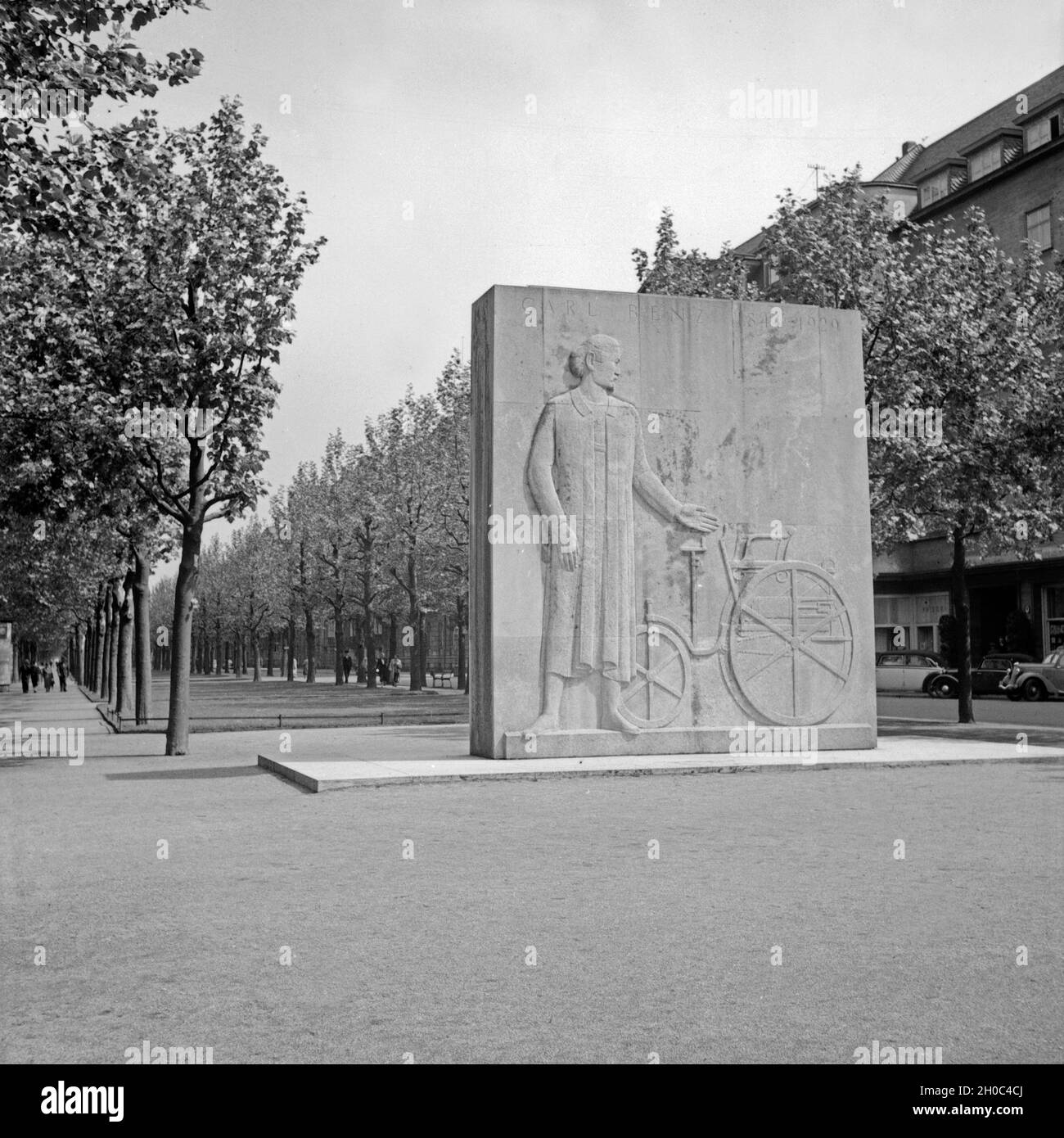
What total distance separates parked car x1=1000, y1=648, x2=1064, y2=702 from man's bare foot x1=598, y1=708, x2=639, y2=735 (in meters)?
27.9

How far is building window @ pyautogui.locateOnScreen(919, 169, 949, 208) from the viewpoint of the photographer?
5931cm

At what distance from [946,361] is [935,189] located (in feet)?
122

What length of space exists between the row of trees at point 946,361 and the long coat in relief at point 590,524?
9442 millimetres

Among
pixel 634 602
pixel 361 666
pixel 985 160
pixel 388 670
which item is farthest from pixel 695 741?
pixel 361 666

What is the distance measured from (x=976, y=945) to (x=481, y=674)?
468 inches

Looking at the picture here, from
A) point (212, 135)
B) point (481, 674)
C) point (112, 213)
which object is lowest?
point (481, 674)

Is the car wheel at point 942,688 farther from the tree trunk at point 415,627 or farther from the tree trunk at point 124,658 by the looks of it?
the tree trunk at point 124,658

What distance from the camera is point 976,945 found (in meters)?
7.00

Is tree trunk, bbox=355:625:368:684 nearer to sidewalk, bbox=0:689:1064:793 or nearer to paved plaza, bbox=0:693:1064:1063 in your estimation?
sidewalk, bbox=0:689:1064:793

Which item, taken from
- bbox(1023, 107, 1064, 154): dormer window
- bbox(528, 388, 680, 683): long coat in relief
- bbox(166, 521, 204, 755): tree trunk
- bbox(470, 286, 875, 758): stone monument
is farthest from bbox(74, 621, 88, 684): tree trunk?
bbox(528, 388, 680, 683): long coat in relief

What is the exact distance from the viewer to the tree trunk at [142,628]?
94.8 feet
